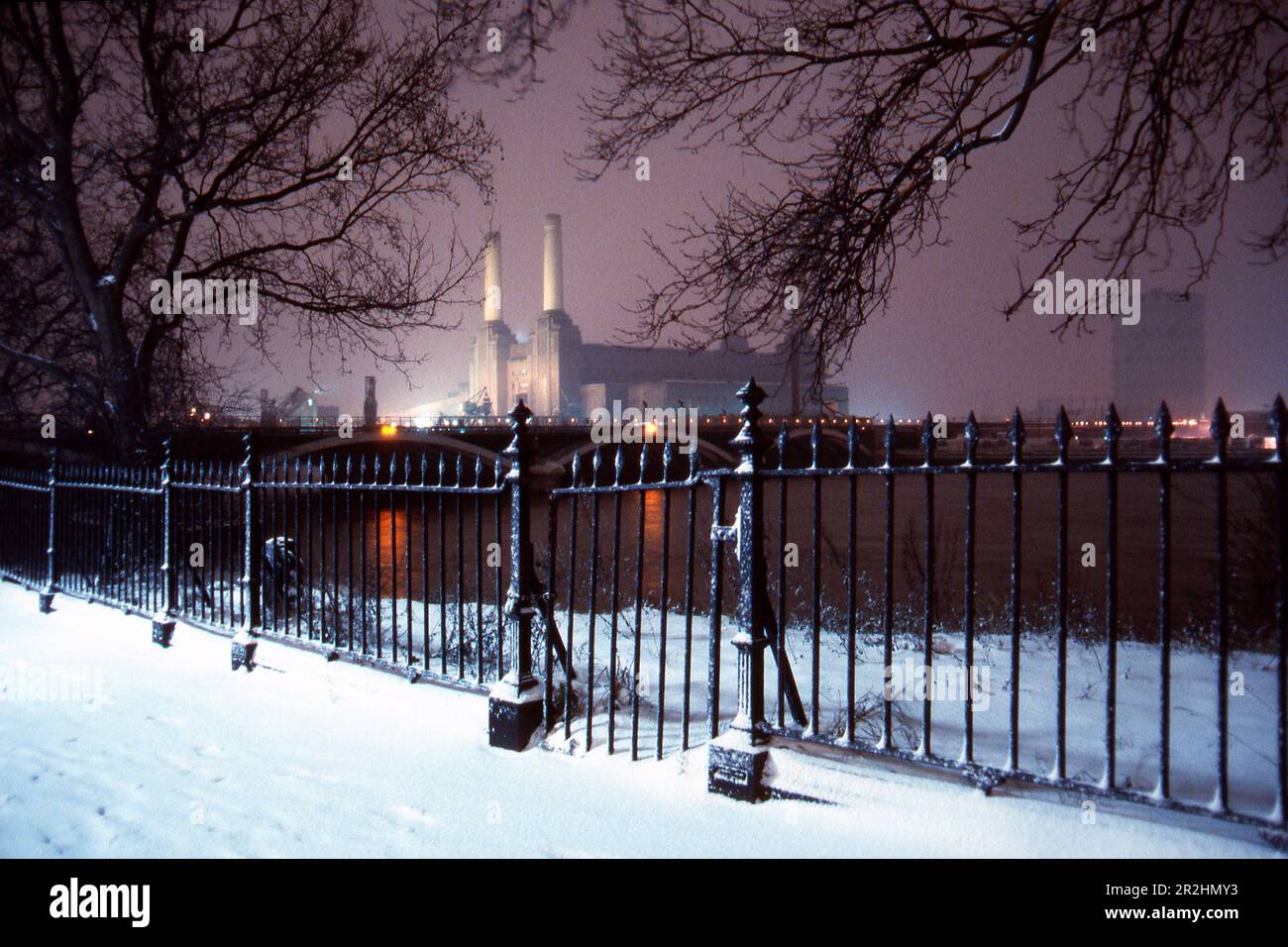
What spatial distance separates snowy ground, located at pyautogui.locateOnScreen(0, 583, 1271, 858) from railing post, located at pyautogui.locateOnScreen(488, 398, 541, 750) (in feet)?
0.59

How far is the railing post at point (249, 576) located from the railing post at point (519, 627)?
9.75 feet

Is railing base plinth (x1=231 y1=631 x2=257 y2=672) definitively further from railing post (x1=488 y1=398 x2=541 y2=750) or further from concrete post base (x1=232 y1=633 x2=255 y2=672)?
railing post (x1=488 y1=398 x2=541 y2=750)

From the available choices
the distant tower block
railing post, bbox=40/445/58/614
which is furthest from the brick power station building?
railing post, bbox=40/445/58/614

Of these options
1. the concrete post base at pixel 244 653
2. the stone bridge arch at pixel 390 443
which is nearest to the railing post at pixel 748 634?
the concrete post base at pixel 244 653

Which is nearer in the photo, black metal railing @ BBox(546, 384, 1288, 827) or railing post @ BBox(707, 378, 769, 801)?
black metal railing @ BBox(546, 384, 1288, 827)

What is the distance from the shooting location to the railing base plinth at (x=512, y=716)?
4.53 metres

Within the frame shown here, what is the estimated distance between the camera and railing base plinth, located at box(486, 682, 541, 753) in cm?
453

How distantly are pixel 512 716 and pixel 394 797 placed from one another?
0.85 m

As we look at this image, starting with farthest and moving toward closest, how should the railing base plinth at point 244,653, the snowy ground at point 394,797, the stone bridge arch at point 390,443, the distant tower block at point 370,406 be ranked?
the distant tower block at point 370,406
the stone bridge arch at point 390,443
the railing base plinth at point 244,653
the snowy ground at point 394,797

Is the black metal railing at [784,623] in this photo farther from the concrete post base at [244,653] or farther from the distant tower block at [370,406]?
the distant tower block at [370,406]

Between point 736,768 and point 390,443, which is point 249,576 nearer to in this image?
point 736,768

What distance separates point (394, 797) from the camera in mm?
3861

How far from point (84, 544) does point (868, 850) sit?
9742 mm
